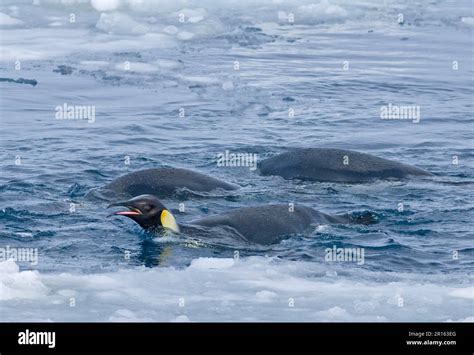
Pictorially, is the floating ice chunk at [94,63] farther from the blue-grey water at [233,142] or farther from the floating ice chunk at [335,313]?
the floating ice chunk at [335,313]

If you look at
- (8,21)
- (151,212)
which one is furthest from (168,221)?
(8,21)

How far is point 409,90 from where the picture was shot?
64.0 ft

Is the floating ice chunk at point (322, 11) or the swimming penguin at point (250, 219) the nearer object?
the swimming penguin at point (250, 219)

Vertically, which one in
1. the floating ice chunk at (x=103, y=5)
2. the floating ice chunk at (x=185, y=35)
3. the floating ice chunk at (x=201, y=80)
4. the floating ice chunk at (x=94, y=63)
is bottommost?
the floating ice chunk at (x=201, y=80)

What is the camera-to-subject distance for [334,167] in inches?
539

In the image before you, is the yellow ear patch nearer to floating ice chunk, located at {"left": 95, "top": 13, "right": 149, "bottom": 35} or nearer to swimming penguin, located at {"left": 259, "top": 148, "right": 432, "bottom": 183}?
swimming penguin, located at {"left": 259, "top": 148, "right": 432, "bottom": 183}

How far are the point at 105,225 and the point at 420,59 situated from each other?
1132 centimetres

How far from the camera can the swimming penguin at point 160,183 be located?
41.6ft

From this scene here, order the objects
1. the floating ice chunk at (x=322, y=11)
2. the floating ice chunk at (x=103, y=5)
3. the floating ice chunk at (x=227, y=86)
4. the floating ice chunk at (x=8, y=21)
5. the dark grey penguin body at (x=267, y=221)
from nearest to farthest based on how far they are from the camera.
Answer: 1. the dark grey penguin body at (x=267, y=221)
2. the floating ice chunk at (x=227, y=86)
3. the floating ice chunk at (x=8, y=21)
4. the floating ice chunk at (x=103, y=5)
5. the floating ice chunk at (x=322, y=11)

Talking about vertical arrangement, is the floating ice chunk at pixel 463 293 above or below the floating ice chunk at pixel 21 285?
below

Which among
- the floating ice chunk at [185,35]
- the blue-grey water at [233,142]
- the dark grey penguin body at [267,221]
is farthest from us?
the floating ice chunk at [185,35]

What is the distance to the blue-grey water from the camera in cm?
936

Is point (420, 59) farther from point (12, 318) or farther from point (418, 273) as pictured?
point (12, 318)

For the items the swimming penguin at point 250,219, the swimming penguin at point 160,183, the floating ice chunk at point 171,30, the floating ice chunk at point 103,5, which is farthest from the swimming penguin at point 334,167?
the floating ice chunk at point 103,5
